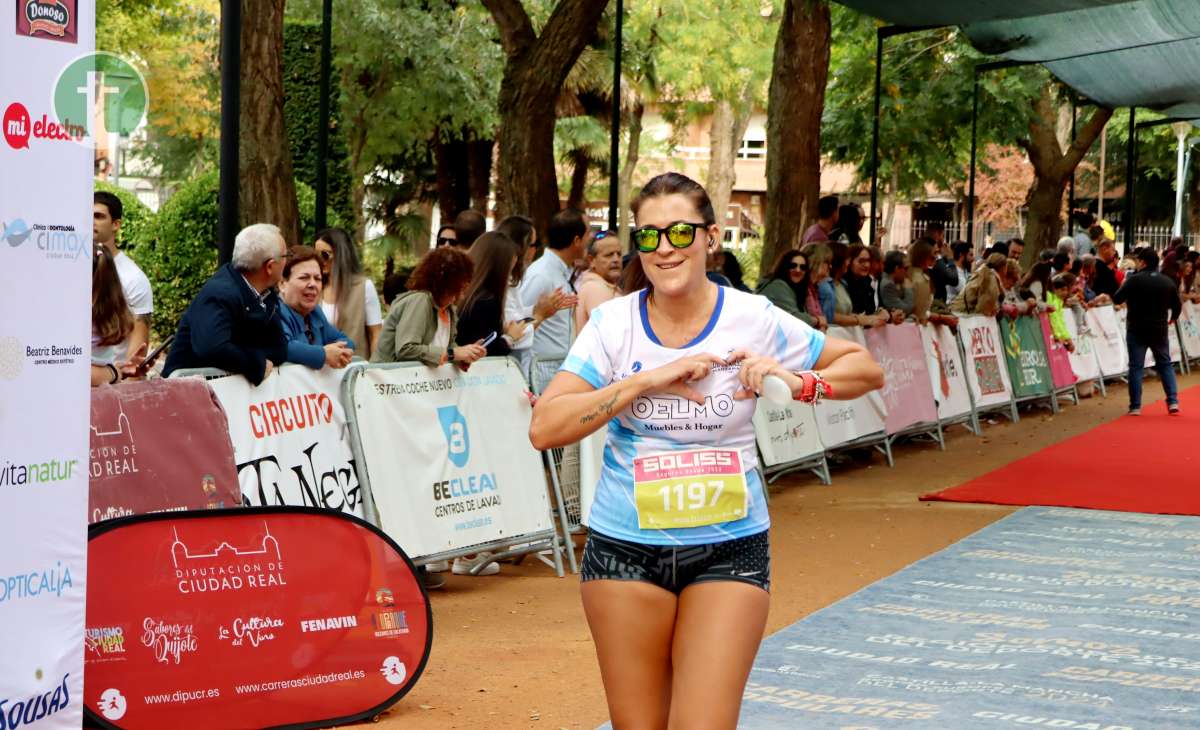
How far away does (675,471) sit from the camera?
404 cm

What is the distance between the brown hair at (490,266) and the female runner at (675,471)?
551 centimetres

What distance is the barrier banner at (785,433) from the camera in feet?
41.8

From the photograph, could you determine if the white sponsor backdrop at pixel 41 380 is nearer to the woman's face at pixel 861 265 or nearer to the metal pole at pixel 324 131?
the metal pole at pixel 324 131

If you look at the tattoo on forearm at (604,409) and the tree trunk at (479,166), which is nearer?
the tattoo on forearm at (604,409)

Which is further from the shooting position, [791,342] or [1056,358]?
[1056,358]

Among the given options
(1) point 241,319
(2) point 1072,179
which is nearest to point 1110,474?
(1) point 241,319

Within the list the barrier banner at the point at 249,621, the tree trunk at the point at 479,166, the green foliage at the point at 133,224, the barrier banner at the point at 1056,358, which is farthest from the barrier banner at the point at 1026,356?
the tree trunk at the point at 479,166

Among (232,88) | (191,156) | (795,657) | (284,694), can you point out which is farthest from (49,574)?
(191,156)

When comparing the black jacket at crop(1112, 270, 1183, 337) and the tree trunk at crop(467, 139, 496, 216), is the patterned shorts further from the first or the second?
the tree trunk at crop(467, 139, 496, 216)

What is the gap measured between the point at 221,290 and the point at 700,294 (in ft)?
13.0

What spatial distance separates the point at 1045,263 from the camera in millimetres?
20703

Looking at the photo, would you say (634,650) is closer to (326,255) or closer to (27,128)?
(27,128)

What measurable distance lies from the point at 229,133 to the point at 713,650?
5509 mm

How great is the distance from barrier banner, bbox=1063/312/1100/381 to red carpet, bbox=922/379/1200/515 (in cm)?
282
